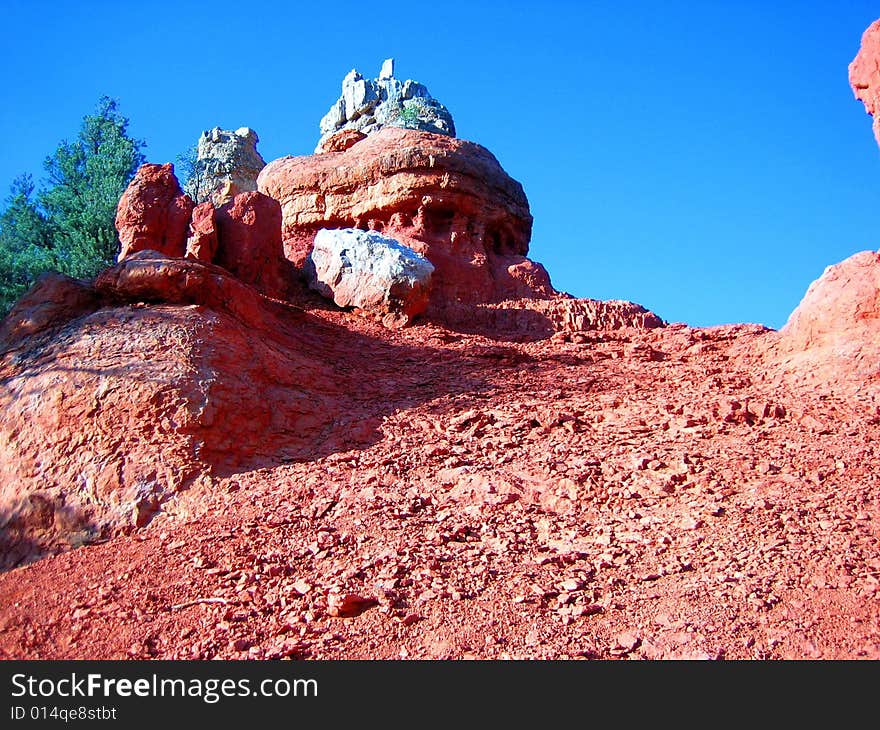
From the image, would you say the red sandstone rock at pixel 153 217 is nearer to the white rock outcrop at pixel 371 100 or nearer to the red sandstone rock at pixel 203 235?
the red sandstone rock at pixel 203 235

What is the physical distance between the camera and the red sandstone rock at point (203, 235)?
1048 centimetres

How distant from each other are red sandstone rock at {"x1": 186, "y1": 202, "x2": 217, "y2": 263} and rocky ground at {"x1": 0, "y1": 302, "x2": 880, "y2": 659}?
3876mm

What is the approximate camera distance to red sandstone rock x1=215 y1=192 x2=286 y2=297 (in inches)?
417

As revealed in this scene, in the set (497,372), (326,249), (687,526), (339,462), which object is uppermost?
(326,249)

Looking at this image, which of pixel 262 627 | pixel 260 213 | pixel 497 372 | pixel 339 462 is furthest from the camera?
pixel 260 213

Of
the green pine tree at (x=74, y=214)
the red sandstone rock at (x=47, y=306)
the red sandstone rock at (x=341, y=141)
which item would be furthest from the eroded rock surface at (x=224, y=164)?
the red sandstone rock at (x=47, y=306)

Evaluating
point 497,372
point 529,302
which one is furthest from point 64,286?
point 529,302

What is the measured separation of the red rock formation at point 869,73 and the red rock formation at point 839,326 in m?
1.59

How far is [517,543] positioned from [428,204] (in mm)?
7821

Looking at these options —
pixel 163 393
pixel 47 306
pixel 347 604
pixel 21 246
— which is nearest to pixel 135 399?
pixel 163 393

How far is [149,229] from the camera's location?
1058cm

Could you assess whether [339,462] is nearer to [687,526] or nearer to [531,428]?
[531,428]

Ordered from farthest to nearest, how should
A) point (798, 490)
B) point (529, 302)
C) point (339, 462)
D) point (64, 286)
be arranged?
1. point (529, 302)
2. point (64, 286)
3. point (339, 462)
4. point (798, 490)

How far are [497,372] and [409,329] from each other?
175cm
